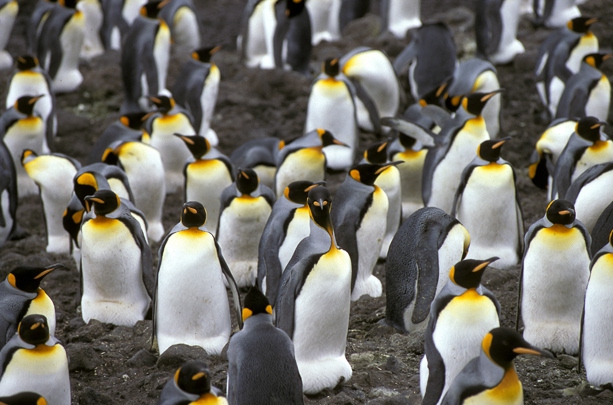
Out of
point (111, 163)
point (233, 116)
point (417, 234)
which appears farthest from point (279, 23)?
point (417, 234)

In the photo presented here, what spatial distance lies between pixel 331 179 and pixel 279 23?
124 inches

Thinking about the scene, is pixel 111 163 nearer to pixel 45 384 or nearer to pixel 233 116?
pixel 233 116

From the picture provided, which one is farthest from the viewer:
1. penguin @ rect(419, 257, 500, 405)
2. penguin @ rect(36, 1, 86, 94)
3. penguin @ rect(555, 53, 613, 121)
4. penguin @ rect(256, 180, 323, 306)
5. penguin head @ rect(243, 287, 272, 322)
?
penguin @ rect(36, 1, 86, 94)

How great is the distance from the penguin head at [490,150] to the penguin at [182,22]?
23.5ft

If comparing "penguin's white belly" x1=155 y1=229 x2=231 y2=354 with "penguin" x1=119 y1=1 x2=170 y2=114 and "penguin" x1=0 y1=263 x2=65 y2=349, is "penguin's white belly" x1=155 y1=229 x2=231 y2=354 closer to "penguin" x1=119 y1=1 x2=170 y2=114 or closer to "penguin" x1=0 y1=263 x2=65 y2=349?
"penguin" x1=0 y1=263 x2=65 y2=349

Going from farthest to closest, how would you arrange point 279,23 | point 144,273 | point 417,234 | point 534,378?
1. point 279,23
2. point 144,273
3. point 417,234
4. point 534,378

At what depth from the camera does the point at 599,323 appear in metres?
5.19

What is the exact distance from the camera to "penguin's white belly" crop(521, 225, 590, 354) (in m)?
5.66

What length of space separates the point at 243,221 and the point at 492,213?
188 centimetres

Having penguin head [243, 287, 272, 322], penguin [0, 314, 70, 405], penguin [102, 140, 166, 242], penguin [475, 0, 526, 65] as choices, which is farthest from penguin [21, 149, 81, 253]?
penguin [475, 0, 526, 65]

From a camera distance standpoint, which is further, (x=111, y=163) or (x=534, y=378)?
(x=111, y=163)

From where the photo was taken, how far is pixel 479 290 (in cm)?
489

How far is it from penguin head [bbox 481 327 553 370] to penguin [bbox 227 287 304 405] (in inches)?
36.3

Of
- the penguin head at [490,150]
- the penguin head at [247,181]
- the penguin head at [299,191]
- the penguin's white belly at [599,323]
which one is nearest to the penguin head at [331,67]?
the penguin head at [247,181]
